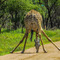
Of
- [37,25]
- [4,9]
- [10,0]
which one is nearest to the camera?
[37,25]

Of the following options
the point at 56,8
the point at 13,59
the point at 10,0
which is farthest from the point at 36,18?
the point at 56,8

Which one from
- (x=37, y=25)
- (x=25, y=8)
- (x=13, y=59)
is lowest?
(x=13, y=59)

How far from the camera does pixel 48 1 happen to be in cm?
3444

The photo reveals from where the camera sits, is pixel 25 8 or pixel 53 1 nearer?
pixel 25 8

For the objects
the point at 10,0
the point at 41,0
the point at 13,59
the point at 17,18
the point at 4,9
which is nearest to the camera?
the point at 13,59

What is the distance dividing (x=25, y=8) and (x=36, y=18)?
13.4 m

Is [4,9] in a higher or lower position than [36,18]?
higher

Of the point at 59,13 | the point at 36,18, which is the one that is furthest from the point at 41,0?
the point at 36,18

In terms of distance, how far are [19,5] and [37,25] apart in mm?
12610

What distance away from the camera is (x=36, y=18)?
23.8 feet

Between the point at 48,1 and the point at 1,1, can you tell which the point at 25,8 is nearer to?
the point at 1,1

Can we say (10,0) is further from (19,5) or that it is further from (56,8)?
(56,8)

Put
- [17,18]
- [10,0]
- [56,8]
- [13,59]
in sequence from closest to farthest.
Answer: [13,59], [10,0], [17,18], [56,8]

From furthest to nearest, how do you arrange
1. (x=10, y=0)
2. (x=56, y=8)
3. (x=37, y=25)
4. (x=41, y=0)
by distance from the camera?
(x=56, y=8) < (x=41, y=0) < (x=10, y=0) < (x=37, y=25)
